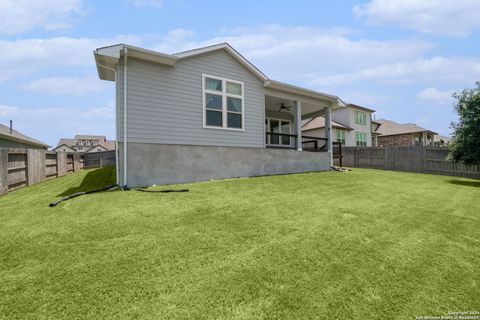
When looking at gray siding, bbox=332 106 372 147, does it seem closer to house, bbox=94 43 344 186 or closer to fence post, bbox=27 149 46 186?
house, bbox=94 43 344 186

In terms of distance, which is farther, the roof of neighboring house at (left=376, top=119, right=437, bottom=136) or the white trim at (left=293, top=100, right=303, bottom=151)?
the roof of neighboring house at (left=376, top=119, right=437, bottom=136)

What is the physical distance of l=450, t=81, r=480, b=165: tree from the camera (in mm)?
11242

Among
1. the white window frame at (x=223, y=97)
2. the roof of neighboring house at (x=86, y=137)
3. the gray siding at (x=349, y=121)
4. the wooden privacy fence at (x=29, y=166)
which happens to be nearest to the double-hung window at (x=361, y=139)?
the gray siding at (x=349, y=121)

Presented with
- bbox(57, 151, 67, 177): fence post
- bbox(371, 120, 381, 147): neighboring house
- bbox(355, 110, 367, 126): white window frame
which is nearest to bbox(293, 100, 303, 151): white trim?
bbox(57, 151, 67, 177): fence post

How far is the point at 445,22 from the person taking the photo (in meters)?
9.89

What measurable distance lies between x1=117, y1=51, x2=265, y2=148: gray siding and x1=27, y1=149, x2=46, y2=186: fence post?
4.83 m

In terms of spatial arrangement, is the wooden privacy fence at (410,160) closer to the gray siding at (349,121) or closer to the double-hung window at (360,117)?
the gray siding at (349,121)

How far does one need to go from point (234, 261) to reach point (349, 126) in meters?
28.7

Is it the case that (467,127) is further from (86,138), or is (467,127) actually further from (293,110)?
(86,138)

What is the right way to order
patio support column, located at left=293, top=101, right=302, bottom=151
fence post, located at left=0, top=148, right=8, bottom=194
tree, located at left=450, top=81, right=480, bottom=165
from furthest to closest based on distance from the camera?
patio support column, located at left=293, top=101, right=302, bottom=151 → tree, located at left=450, top=81, right=480, bottom=165 → fence post, located at left=0, top=148, right=8, bottom=194

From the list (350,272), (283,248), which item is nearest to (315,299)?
(350,272)

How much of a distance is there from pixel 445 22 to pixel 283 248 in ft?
40.1

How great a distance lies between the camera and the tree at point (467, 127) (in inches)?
443

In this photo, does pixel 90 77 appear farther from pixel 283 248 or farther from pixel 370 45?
pixel 370 45
